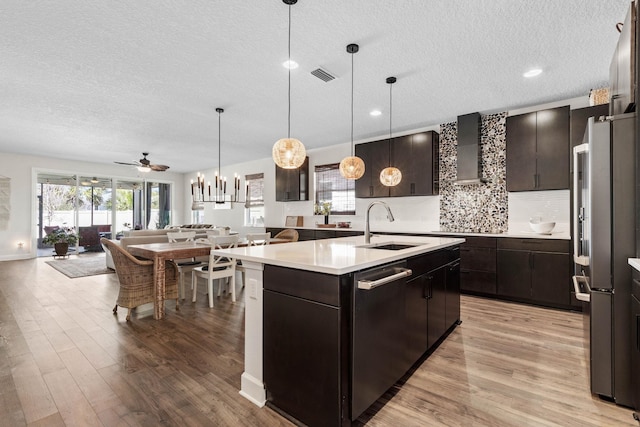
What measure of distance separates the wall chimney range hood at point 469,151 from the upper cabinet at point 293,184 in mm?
3402

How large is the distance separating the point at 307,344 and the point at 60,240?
9.41 m

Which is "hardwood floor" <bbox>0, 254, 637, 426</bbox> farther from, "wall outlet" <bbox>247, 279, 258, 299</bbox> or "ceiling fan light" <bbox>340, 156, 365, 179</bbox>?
"ceiling fan light" <bbox>340, 156, 365, 179</bbox>

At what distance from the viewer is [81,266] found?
6.74 metres

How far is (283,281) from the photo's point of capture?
178cm

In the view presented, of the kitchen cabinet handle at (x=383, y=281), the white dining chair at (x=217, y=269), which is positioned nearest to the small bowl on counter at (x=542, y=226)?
the kitchen cabinet handle at (x=383, y=281)

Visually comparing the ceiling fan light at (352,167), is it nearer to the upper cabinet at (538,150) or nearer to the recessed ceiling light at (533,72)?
the recessed ceiling light at (533,72)

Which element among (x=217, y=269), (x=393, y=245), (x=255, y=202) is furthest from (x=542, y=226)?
(x=255, y=202)

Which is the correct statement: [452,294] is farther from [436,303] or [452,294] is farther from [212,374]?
[212,374]

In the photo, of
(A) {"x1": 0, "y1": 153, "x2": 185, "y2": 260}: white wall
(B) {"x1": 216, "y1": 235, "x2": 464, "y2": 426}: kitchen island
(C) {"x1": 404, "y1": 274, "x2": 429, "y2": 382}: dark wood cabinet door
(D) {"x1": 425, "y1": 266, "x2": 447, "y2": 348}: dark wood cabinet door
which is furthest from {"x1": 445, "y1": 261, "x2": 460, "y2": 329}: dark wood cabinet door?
(A) {"x1": 0, "y1": 153, "x2": 185, "y2": 260}: white wall

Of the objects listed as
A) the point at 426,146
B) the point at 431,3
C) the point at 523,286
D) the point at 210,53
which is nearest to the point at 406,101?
the point at 426,146

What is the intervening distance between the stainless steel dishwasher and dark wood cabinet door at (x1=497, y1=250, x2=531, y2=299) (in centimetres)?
276

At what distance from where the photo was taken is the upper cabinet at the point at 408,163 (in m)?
5.08

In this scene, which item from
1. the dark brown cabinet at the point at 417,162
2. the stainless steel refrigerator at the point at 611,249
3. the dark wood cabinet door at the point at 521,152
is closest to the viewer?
the stainless steel refrigerator at the point at 611,249

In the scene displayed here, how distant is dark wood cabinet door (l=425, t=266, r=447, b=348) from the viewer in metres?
2.46
